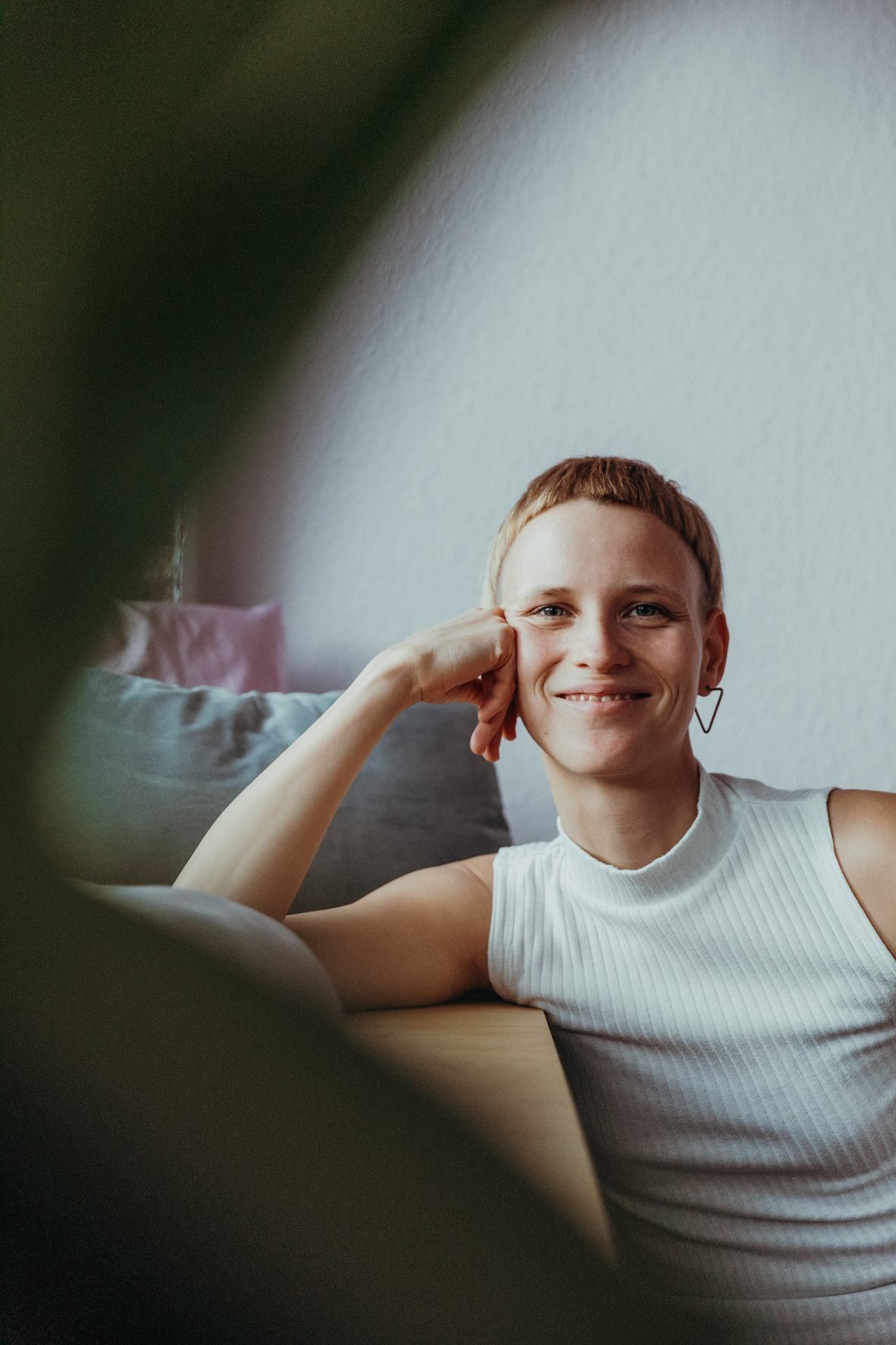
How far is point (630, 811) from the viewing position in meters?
0.86

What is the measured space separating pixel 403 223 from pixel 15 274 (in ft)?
0.15

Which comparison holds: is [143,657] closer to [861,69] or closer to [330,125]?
[330,125]

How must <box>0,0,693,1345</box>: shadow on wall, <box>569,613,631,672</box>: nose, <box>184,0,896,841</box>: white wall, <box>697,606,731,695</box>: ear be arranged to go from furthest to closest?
<box>184,0,896,841</box>: white wall → <box>697,606,731,695</box>: ear → <box>569,613,631,672</box>: nose → <box>0,0,693,1345</box>: shadow on wall

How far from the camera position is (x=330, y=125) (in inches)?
2.7

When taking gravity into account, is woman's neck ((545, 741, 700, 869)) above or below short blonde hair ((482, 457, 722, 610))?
below

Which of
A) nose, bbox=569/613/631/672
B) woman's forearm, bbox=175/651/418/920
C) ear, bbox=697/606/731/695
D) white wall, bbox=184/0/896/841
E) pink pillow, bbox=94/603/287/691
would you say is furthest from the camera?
white wall, bbox=184/0/896/841

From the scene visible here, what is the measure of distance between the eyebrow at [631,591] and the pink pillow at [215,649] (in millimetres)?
464

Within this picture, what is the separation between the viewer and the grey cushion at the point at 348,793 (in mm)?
831

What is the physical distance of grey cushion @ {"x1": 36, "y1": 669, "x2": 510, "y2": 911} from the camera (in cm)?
83

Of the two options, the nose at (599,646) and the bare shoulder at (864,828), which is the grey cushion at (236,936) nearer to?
the nose at (599,646)

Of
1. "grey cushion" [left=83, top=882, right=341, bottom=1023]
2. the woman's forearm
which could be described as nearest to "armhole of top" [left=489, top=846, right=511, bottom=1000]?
the woman's forearm

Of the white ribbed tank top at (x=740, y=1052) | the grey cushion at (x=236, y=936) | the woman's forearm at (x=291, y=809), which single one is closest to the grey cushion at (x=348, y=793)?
the woman's forearm at (x=291, y=809)

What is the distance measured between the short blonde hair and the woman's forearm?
217 millimetres

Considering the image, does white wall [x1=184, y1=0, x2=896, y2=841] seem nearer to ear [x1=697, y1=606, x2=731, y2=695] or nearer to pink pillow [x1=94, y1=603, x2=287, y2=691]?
pink pillow [x1=94, y1=603, x2=287, y2=691]
